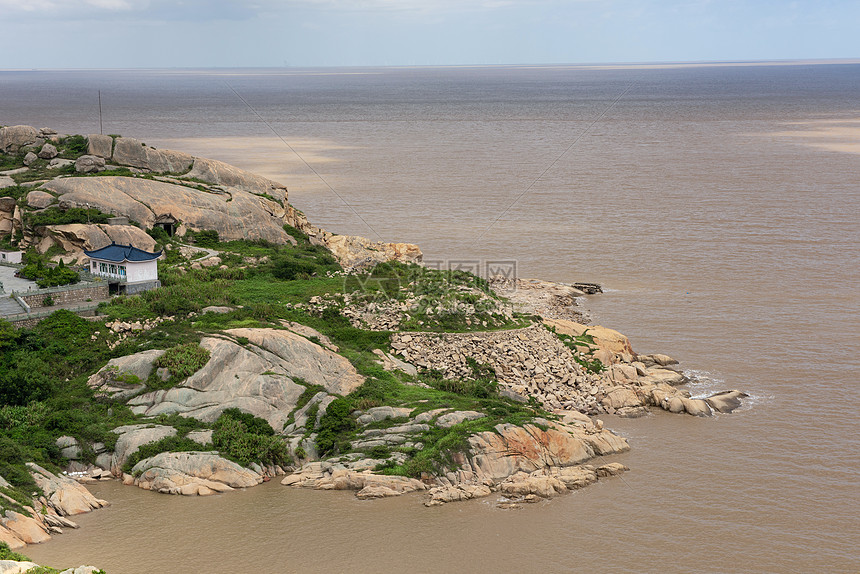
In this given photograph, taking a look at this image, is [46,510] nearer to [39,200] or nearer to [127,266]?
[127,266]

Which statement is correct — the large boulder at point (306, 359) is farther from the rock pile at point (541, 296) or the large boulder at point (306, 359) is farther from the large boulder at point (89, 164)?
the large boulder at point (89, 164)

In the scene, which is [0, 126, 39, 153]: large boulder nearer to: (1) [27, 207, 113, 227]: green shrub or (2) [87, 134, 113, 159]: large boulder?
(2) [87, 134, 113, 159]: large boulder

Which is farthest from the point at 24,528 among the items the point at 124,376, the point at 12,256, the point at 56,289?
the point at 12,256

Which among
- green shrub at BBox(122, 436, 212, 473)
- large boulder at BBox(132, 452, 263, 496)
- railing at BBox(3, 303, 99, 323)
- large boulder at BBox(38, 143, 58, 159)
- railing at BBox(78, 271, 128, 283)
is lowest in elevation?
large boulder at BBox(132, 452, 263, 496)

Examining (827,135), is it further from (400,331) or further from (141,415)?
(141,415)

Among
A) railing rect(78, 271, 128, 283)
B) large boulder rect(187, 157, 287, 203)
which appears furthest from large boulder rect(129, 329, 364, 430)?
large boulder rect(187, 157, 287, 203)
